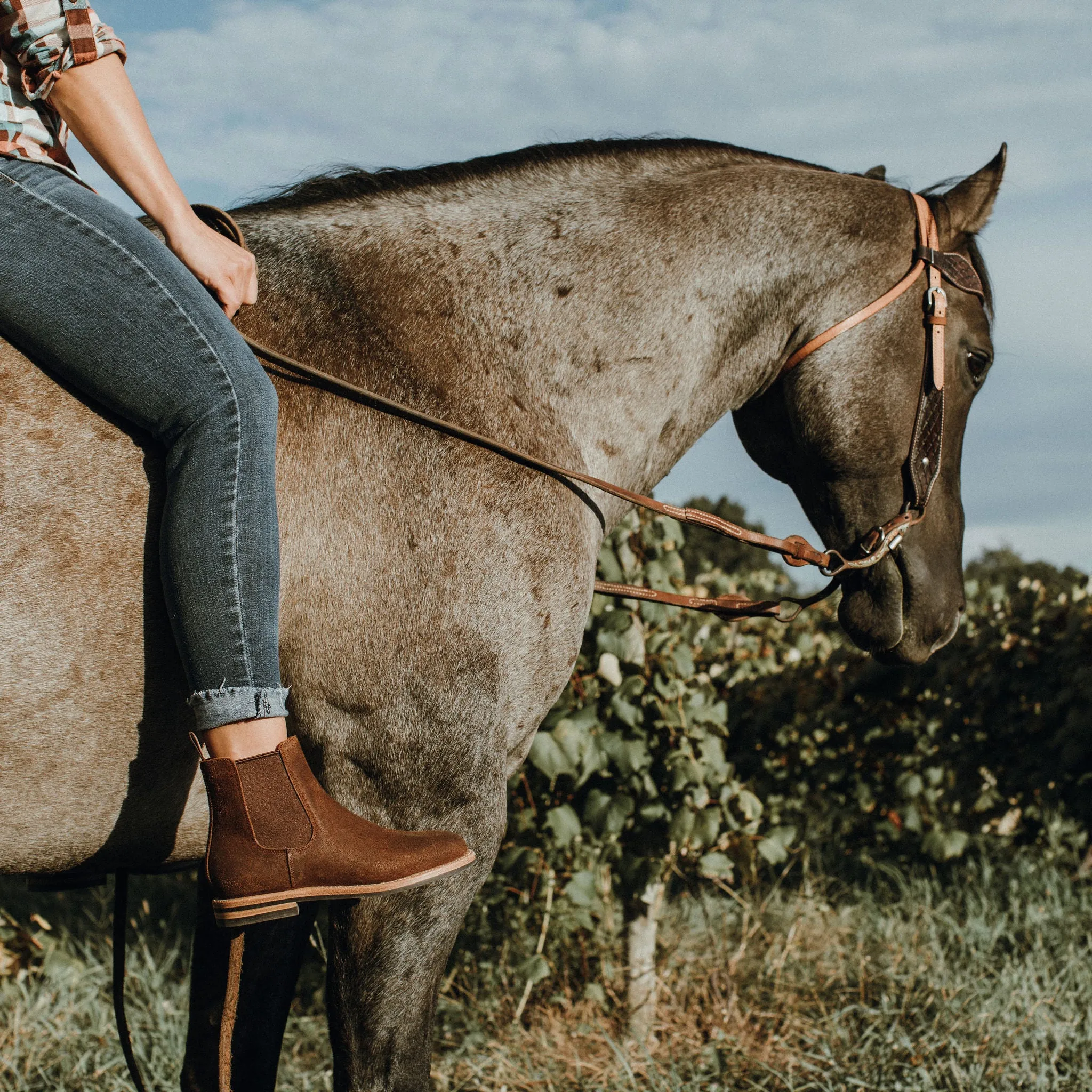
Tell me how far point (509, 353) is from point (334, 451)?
47cm

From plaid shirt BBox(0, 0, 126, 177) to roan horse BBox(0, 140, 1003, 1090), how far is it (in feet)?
1.38

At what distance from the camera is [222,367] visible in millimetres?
1856

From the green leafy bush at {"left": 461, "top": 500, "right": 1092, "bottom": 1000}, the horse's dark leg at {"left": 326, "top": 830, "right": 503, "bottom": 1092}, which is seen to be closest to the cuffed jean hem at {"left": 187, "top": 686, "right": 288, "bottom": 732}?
the horse's dark leg at {"left": 326, "top": 830, "right": 503, "bottom": 1092}

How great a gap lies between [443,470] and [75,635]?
0.75m

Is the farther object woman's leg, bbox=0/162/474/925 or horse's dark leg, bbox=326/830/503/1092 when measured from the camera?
horse's dark leg, bbox=326/830/503/1092

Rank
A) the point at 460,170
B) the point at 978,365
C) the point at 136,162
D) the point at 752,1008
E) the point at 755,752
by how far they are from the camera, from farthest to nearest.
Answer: the point at 755,752
the point at 752,1008
the point at 978,365
the point at 460,170
the point at 136,162

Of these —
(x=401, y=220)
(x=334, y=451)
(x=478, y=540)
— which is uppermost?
(x=401, y=220)

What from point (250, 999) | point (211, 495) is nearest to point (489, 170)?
point (211, 495)

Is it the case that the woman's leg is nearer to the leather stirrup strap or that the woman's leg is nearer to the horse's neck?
the horse's neck

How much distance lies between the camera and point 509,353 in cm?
229

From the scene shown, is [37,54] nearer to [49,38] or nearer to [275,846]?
[49,38]

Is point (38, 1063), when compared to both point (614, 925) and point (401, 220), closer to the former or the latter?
point (614, 925)

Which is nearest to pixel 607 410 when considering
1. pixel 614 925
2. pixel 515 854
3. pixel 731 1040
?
pixel 515 854

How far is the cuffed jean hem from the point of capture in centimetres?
180
